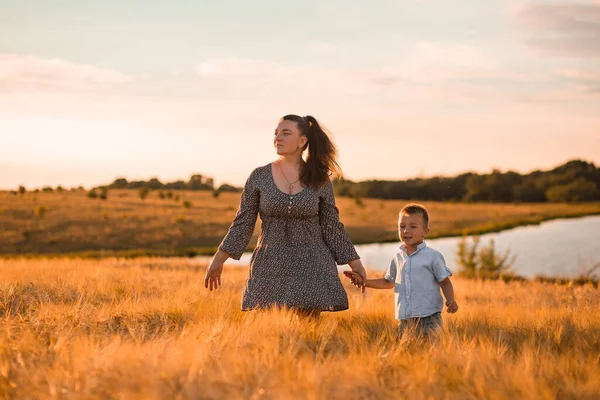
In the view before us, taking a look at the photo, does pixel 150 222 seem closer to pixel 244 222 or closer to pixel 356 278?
pixel 244 222

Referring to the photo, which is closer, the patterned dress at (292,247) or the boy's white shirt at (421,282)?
the boy's white shirt at (421,282)

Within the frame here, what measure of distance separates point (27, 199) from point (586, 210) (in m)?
43.1

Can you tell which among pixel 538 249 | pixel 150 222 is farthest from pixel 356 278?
pixel 150 222

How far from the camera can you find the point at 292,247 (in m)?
6.44

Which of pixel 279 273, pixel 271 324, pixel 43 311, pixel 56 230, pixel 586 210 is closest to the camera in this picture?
pixel 271 324

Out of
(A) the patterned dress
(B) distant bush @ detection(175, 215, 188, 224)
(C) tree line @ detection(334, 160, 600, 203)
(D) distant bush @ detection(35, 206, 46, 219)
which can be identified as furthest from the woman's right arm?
(C) tree line @ detection(334, 160, 600, 203)

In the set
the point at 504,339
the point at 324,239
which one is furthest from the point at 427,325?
the point at 324,239

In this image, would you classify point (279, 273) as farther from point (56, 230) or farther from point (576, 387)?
point (56, 230)

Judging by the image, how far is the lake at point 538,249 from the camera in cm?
2319

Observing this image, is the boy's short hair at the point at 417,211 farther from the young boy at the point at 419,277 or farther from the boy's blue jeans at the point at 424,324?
the boy's blue jeans at the point at 424,324

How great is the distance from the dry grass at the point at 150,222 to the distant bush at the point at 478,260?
14143 millimetres

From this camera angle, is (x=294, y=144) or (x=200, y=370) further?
(x=294, y=144)

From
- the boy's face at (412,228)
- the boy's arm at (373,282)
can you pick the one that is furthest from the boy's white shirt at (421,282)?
the boy's arm at (373,282)

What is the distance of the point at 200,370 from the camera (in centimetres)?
365
